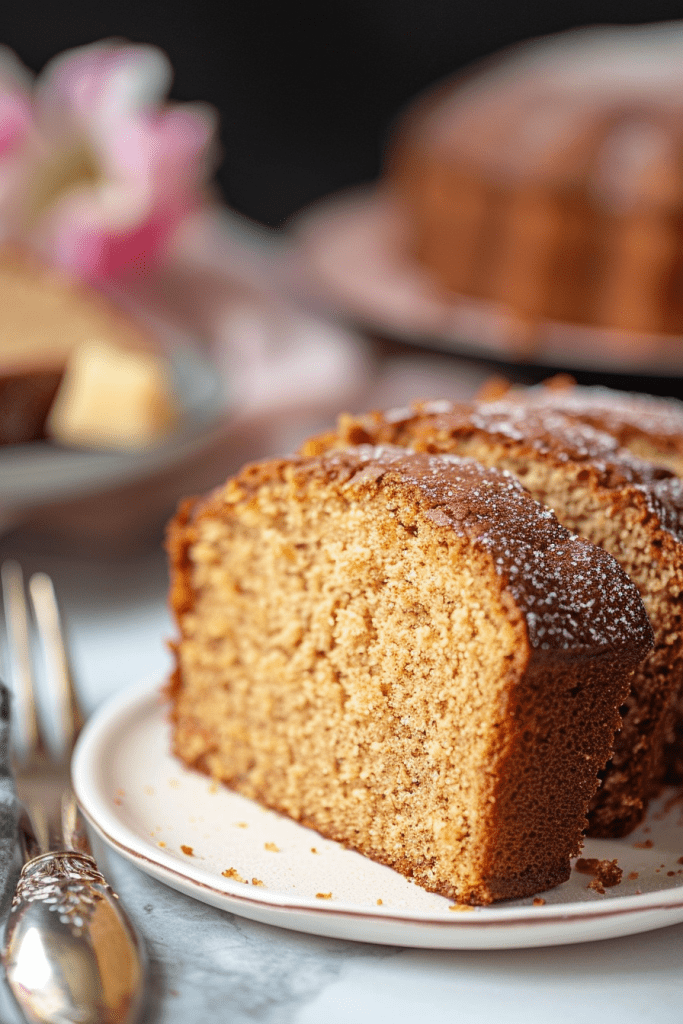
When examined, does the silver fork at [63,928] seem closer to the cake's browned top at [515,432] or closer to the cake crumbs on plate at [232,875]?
the cake crumbs on plate at [232,875]

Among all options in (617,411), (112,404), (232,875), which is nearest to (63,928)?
(232,875)

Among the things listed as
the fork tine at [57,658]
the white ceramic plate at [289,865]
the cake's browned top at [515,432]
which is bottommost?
the fork tine at [57,658]

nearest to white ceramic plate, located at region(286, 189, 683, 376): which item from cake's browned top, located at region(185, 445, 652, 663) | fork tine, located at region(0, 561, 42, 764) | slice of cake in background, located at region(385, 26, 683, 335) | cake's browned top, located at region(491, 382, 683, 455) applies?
slice of cake in background, located at region(385, 26, 683, 335)

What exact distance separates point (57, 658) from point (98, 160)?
5.64 ft

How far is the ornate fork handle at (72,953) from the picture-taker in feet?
3.27

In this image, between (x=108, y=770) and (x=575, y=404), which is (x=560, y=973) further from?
(x=575, y=404)

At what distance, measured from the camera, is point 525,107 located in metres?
2.85

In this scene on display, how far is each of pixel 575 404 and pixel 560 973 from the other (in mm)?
808

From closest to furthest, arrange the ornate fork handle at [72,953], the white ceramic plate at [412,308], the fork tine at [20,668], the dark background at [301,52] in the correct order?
1. the ornate fork handle at [72,953]
2. the fork tine at [20,668]
3. the white ceramic plate at [412,308]
4. the dark background at [301,52]

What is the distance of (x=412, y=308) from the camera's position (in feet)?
9.20

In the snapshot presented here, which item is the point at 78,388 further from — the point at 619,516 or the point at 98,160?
the point at 619,516

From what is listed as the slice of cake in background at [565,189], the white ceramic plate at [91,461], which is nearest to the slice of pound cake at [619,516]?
the white ceramic plate at [91,461]

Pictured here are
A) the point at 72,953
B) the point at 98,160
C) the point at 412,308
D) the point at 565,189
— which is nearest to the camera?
the point at 72,953

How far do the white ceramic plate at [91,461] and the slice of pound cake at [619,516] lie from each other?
0.78m
